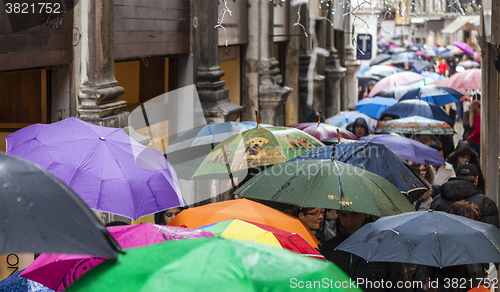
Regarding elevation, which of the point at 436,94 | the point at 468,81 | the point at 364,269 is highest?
the point at 468,81

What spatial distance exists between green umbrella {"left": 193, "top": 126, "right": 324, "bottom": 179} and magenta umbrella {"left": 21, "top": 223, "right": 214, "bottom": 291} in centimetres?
269

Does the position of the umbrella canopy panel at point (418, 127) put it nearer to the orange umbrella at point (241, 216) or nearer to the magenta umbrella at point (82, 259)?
the orange umbrella at point (241, 216)

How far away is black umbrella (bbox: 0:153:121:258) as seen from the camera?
1866 mm

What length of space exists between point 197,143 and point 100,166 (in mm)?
2422

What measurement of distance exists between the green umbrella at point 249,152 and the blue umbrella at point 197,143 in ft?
2.42

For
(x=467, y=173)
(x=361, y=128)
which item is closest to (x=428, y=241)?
(x=467, y=173)

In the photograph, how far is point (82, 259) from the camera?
3143 millimetres

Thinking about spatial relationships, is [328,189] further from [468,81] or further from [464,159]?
[468,81]

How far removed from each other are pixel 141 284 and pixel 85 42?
4842mm

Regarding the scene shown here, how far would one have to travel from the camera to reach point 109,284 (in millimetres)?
1910

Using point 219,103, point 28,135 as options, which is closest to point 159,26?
point 219,103

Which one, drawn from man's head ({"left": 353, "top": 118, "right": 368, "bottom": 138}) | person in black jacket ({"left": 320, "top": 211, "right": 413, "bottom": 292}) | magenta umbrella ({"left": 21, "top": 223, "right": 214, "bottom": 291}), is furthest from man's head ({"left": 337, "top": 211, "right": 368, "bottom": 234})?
man's head ({"left": 353, "top": 118, "right": 368, "bottom": 138})

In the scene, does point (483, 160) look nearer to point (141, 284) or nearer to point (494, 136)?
point (494, 136)

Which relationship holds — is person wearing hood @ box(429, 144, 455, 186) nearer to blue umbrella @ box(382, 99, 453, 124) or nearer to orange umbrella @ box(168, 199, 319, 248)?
blue umbrella @ box(382, 99, 453, 124)
